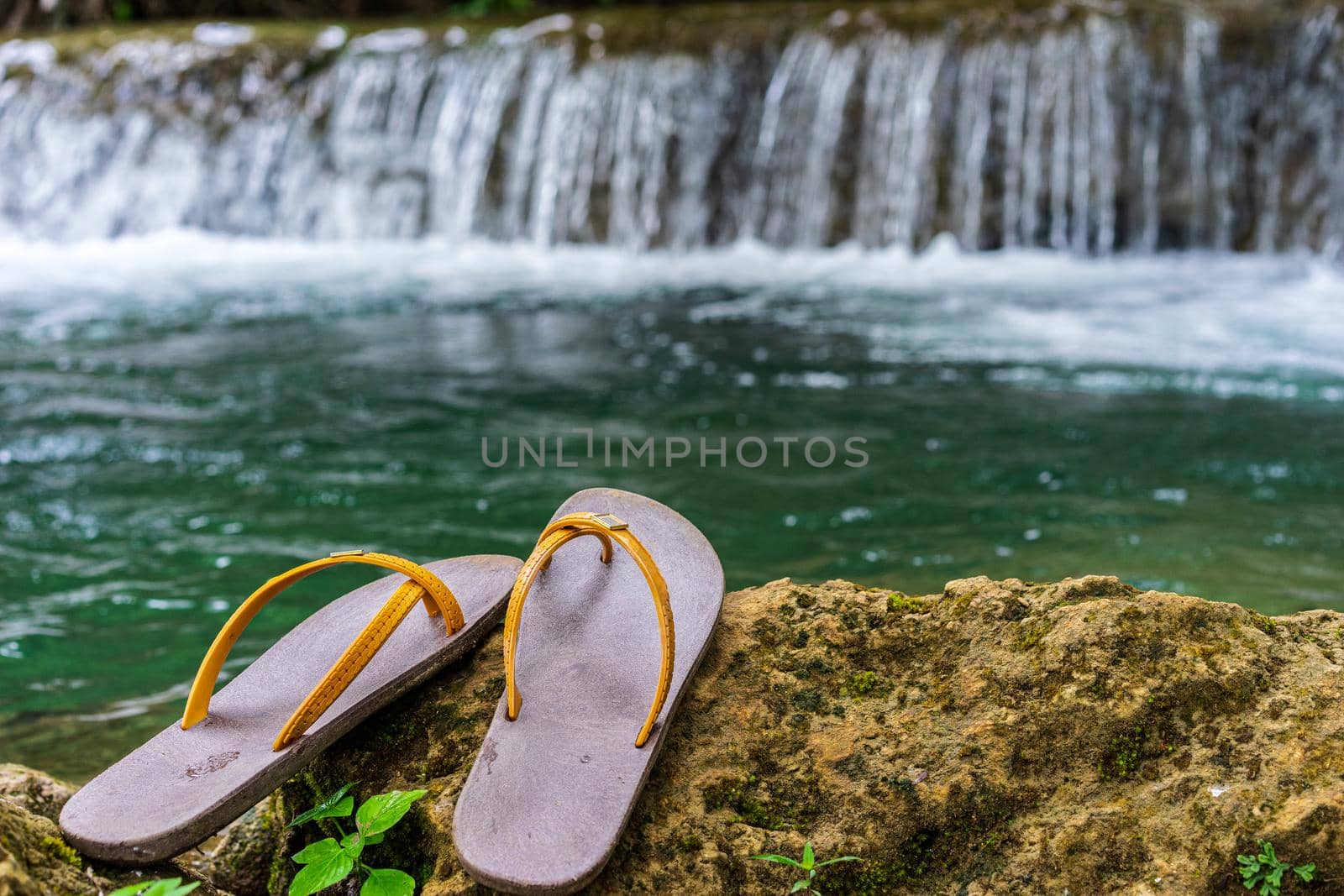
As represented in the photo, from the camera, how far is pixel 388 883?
1.54m

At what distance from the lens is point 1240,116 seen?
31.4 ft

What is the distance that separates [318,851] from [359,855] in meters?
0.06

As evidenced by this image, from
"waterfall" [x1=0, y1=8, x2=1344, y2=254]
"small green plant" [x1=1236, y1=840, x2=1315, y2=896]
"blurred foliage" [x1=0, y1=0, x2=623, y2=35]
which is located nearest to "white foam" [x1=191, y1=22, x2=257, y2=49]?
"waterfall" [x1=0, y1=8, x2=1344, y2=254]

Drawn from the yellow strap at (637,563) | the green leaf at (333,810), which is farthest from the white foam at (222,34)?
the green leaf at (333,810)

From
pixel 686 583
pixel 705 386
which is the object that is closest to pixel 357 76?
pixel 705 386

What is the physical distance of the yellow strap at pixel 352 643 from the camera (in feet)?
5.59

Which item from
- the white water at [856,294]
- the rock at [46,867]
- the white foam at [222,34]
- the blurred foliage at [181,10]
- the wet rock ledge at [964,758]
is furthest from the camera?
the blurred foliage at [181,10]

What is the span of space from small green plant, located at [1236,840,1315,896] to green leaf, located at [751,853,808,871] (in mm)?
593

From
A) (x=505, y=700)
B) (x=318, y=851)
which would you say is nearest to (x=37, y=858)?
(x=318, y=851)

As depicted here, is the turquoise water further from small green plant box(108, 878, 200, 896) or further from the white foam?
the white foam

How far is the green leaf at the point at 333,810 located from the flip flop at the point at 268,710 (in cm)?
7

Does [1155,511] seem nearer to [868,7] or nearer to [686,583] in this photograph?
[686,583]

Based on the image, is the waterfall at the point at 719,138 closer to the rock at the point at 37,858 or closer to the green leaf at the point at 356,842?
the green leaf at the point at 356,842

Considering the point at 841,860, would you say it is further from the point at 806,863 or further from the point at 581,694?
the point at 581,694
